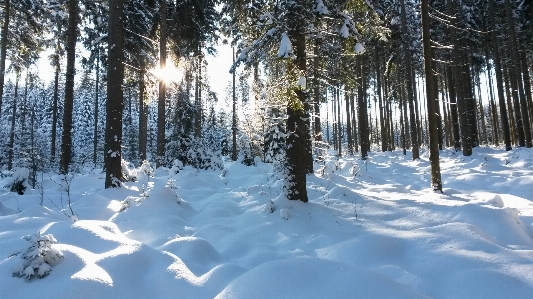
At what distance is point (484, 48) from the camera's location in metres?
23.0

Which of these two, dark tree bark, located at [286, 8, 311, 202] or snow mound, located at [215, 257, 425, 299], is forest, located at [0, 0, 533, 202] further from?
snow mound, located at [215, 257, 425, 299]

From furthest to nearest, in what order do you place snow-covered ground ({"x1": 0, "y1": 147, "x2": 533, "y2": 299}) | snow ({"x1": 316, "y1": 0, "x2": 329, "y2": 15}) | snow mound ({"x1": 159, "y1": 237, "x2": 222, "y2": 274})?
snow ({"x1": 316, "y1": 0, "x2": 329, "y2": 15}) < snow mound ({"x1": 159, "y1": 237, "x2": 222, "y2": 274}) < snow-covered ground ({"x1": 0, "y1": 147, "x2": 533, "y2": 299})

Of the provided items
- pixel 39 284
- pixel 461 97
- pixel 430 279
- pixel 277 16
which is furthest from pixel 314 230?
pixel 461 97

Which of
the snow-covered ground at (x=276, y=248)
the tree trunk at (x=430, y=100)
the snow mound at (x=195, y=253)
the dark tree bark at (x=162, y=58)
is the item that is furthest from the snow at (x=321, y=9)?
the dark tree bark at (x=162, y=58)

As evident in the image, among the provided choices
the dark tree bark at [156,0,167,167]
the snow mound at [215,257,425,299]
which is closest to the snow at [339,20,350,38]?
the snow mound at [215,257,425,299]

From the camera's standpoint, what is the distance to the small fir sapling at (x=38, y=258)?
2395mm

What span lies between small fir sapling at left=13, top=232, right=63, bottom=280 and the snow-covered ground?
0.22ft

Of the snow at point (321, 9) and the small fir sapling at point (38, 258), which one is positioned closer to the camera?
the small fir sapling at point (38, 258)

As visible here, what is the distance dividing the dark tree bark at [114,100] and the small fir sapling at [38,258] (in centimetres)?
448

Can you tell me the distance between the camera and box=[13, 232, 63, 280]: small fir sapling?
2395 mm

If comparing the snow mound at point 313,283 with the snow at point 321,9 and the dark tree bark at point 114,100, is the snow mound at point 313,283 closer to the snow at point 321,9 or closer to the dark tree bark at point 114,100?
the snow at point 321,9

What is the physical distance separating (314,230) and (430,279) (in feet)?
6.69

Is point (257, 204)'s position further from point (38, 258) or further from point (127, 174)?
point (38, 258)

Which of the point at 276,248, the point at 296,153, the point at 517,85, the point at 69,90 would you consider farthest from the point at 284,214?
the point at 517,85
